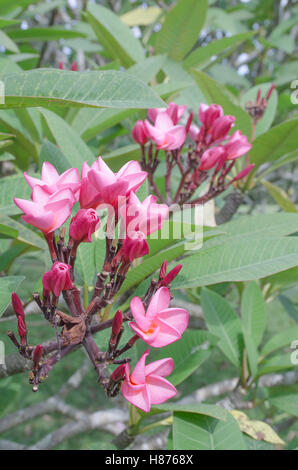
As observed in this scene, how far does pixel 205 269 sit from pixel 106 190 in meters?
0.29

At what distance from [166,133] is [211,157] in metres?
0.12

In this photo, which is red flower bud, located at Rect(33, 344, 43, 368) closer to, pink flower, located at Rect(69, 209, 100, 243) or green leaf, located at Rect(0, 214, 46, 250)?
pink flower, located at Rect(69, 209, 100, 243)

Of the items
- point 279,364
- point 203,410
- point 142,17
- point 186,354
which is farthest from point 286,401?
point 142,17

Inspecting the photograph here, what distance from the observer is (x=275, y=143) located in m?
1.28

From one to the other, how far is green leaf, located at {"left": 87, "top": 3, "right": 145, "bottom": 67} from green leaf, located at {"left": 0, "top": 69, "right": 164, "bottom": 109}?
1.00 metres

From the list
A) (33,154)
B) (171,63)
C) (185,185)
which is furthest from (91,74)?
(171,63)

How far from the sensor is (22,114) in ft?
4.28

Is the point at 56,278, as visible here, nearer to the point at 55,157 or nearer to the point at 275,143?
the point at 55,157

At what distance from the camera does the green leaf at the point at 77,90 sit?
0.65 meters

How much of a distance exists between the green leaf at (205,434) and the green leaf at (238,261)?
0.31 metres

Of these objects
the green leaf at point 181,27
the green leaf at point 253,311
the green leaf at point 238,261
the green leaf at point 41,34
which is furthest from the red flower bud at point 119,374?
the green leaf at point 41,34

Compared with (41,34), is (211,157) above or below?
below

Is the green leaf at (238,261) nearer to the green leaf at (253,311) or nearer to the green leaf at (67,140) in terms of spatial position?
the green leaf at (67,140)
